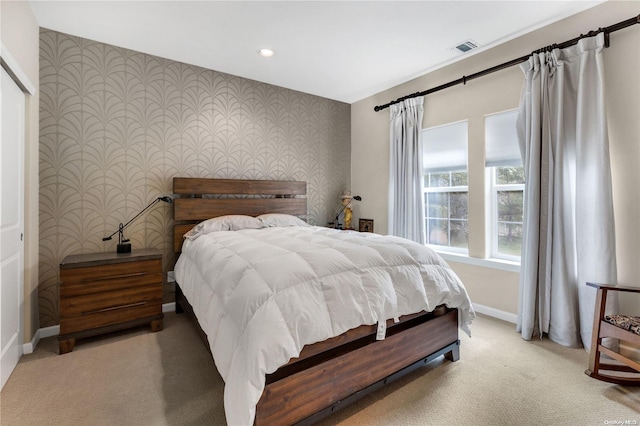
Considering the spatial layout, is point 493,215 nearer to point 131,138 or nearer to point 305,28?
point 305,28

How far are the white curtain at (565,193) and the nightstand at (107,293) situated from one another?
3.25m

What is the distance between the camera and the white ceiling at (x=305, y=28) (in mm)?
2340

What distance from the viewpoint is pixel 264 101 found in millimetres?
3855

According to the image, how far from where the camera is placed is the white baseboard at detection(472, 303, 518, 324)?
284 cm

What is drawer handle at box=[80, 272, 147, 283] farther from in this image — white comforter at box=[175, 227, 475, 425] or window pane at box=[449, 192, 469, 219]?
window pane at box=[449, 192, 469, 219]

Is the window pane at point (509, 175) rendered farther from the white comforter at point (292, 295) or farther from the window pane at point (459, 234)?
the white comforter at point (292, 295)

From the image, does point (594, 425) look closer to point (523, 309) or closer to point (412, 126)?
point (523, 309)

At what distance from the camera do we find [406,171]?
3713 millimetres

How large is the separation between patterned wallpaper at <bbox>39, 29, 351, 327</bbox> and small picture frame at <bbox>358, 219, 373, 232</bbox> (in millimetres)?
1249

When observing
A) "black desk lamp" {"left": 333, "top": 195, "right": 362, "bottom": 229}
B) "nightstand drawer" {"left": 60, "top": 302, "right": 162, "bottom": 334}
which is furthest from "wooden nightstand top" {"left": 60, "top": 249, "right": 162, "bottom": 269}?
"black desk lamp" {"left": 333, "top": 195, "right": 362, "bottom": 229}

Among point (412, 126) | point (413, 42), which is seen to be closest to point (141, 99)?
point (413, 42)

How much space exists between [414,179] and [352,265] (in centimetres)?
227

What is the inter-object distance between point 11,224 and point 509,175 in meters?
4.13

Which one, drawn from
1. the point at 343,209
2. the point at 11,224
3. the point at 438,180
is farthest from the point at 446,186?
the point at 11,224
